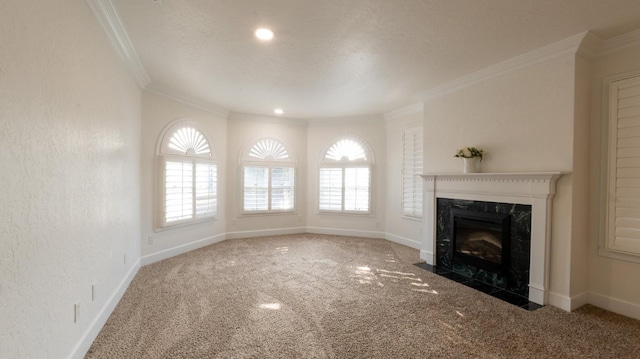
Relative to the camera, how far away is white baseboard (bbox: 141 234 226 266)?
4470 mm

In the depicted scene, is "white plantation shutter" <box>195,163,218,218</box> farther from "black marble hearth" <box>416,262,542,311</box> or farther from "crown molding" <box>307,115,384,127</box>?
"black marble hearth" <box>416,262,542,311</box>

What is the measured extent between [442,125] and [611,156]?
1908 millimetres

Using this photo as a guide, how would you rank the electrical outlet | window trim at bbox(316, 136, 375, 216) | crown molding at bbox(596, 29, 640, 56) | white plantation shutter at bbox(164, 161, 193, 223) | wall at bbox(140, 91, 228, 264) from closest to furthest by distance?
the electrical outlet
crown molding at bbox(596, 29, 640, 56)
wall at bbox(140, 91, 228, 264)
white plantation shutter at bbox(164, 161, 193, 223)
window trim at bbox(316, 136, 375, 216)

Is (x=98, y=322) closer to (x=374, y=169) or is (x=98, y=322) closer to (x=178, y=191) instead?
(x=178, y=191)

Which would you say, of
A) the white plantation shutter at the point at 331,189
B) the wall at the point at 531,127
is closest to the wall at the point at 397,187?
the white plantation shutter at the point at 331,189

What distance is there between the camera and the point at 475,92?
3951mm

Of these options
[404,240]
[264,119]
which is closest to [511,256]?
[404,240]

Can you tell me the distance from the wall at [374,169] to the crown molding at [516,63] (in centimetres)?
205

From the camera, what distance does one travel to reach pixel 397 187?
606 cm

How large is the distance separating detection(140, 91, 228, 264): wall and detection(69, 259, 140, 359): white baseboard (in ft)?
3.12

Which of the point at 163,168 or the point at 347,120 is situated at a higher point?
the point at 347,120

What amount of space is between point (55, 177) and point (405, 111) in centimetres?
534

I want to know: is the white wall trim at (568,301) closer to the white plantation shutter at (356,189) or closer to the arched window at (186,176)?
the white plantation shutter at (356,189)

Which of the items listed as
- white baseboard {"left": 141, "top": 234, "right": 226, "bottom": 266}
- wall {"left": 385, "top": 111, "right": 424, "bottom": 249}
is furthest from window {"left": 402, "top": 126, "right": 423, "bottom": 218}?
white baseboard {"left": 141, "top": 234, "right": 226, "bottom": 266}
